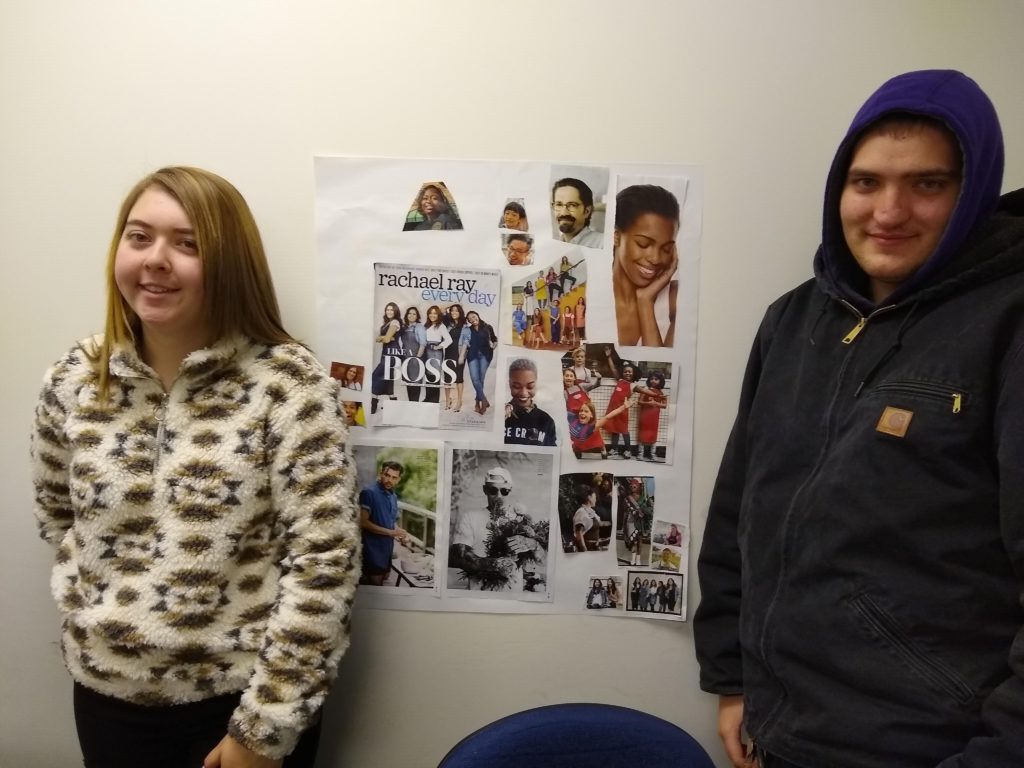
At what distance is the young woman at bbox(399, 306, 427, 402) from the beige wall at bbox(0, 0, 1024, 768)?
0.54ft

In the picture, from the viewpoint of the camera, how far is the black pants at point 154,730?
2.98 ft

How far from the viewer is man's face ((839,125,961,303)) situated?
78 cm

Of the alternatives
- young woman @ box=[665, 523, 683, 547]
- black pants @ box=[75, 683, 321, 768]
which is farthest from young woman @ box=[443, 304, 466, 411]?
black pants @ box=[75, 683, 321, 768]

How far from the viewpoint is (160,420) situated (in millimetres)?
924

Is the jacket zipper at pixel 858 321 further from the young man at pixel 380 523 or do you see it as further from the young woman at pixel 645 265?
the young man at pixel 380 523

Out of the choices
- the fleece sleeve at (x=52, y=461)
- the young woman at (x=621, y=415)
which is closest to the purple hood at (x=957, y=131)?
the young woman at (x=621, y=415)

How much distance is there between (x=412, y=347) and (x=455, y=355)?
0.25 ft

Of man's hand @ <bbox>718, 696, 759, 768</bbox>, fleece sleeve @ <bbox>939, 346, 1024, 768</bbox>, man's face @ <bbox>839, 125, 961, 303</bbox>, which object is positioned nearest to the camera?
fleece sleeve @ <bbox>939, 346, 1024, 768</bbox>

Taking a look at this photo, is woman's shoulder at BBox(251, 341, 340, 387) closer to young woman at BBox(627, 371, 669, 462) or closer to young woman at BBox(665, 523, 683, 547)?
young woman at BBox(627, 371, 669, 462)

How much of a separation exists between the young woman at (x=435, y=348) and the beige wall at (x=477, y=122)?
0.21 m

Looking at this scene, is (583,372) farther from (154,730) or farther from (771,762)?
(154,730)

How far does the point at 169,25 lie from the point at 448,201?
1.79 feet

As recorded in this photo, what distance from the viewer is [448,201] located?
3.51ft

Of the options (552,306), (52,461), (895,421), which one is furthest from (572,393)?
(52,461)
